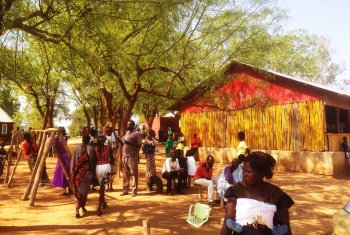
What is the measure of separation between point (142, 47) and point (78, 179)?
4.97 metres

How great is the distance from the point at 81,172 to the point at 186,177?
13.8 feet

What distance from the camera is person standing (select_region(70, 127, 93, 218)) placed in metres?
7.39

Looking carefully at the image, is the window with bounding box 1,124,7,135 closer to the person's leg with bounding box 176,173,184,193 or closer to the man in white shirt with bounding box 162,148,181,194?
the man in white shirt with bounding box 162,148,181,194

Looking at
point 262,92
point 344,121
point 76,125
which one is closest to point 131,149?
point 262,92

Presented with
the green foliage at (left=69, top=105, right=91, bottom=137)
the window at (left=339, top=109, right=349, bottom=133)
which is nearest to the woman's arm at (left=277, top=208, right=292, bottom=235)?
the window at (left=339, top=109, right=349, bottom=133)

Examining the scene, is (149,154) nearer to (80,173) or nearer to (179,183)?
(179,183)

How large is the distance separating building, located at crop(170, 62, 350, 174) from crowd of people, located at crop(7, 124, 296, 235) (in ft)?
10.3

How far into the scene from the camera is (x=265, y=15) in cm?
1220

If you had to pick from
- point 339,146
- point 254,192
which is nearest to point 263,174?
point 254,192

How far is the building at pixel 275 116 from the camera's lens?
532 inches

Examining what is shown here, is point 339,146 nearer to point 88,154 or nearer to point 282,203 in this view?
point 88,154

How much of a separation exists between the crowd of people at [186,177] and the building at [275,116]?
124 inches

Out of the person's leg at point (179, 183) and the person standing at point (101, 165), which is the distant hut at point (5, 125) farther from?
the person standing at point (101, 165)

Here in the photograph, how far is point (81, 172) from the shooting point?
7.42m
